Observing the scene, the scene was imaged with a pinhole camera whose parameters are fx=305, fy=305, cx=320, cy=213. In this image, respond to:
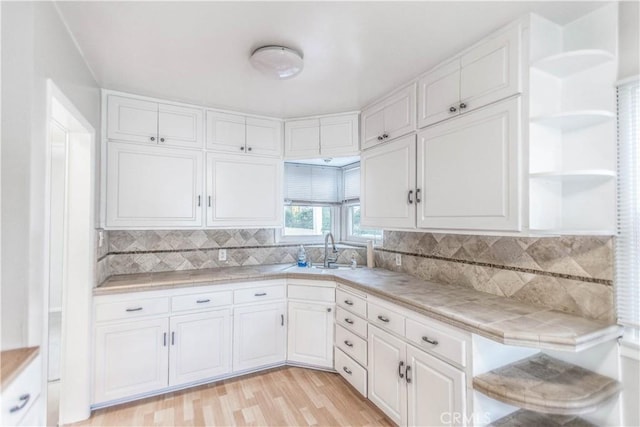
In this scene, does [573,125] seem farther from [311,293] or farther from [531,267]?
[311,293]

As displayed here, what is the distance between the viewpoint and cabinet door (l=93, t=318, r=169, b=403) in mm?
2197

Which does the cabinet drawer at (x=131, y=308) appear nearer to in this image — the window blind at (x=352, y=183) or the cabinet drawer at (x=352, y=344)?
the cabinet drawer at (x=352, y=344)

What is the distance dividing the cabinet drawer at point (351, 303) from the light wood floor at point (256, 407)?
0.64 m

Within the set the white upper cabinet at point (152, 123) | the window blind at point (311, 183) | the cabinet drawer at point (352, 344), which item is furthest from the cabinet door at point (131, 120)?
the cabinet drawer at point (352, 344)

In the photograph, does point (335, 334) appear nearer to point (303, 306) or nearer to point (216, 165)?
point (303, 306)

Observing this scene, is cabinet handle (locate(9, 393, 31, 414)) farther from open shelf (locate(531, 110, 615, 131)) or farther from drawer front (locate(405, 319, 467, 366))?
open shelf (locate(531, 110, 615, 131))

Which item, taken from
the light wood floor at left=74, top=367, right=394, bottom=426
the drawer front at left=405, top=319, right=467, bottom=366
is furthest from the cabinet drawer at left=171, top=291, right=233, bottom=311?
the drawer front at left=405, top=319, right=467, bottom=366

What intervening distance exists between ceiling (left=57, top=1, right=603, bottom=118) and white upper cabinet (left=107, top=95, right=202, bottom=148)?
158 mm

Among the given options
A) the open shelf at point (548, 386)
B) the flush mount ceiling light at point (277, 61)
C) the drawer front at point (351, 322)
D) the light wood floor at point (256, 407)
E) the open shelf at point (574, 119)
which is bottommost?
the light wood floor at point (256, 407)

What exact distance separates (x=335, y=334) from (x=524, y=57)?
2.34m

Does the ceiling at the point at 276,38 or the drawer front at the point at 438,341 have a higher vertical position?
the ceiling at the point at 276,38

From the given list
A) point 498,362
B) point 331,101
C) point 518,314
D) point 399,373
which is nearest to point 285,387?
point 399,373

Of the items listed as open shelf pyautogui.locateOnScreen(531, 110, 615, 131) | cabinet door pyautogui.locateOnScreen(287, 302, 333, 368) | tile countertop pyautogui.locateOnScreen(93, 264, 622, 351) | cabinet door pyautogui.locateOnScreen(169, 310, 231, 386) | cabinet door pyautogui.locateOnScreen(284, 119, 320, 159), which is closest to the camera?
tile countertop pyautogui.locateOnScreen(93, 264, 622, 351)

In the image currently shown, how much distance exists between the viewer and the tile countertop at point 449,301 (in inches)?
52.5
